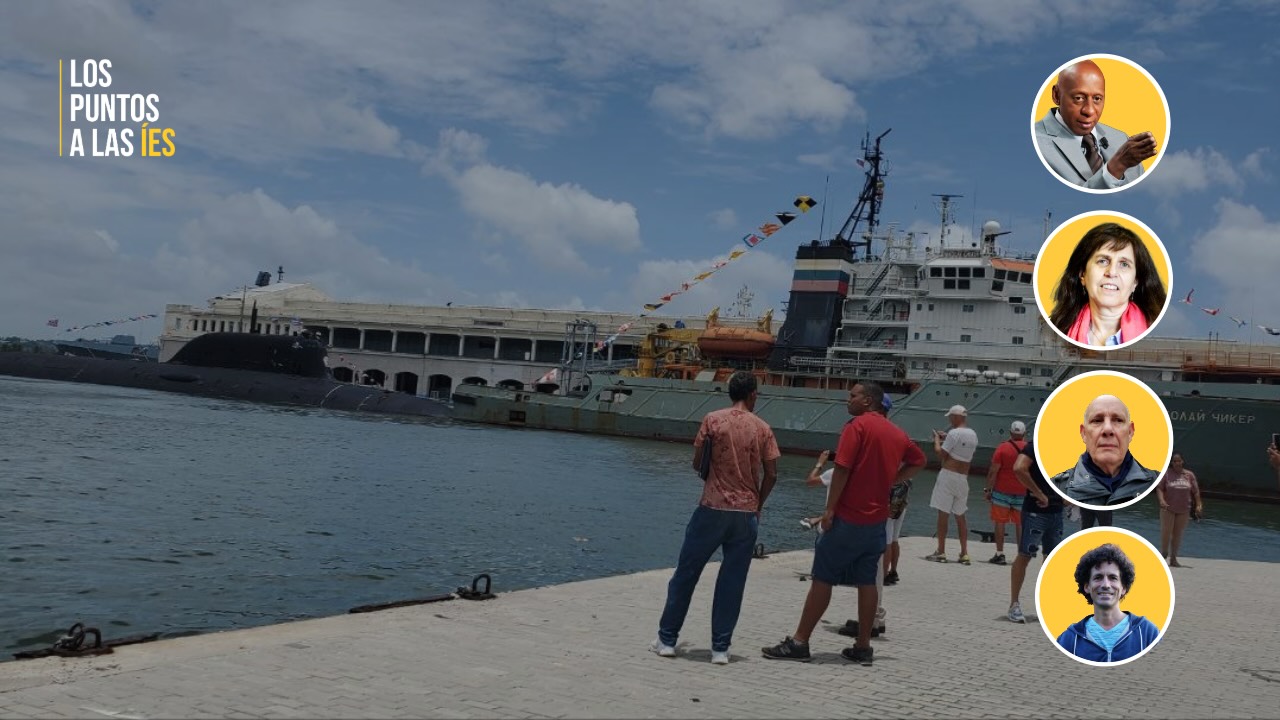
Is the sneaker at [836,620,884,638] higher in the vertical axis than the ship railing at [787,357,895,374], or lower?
lower

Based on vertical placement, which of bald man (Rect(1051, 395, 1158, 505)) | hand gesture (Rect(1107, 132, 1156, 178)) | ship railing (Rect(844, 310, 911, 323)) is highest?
ship railing (Rect(844, 310, 911, 323))

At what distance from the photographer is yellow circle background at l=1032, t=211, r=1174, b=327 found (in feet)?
8.84

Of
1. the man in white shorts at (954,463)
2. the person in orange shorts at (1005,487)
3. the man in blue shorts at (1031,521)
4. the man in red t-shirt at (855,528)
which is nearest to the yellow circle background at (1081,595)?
the man in red t-shirt at (855,528)

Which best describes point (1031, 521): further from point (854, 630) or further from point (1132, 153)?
point (1132, 153)

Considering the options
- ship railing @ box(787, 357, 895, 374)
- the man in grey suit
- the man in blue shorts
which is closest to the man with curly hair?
the man in grey suit

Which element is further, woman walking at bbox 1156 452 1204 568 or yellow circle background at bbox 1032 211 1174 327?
woman walking at bbox 1156 452 1204 568

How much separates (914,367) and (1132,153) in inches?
1635

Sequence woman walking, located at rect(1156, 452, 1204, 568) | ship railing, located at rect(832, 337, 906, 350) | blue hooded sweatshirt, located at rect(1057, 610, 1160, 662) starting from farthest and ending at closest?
ship railing, located at rect(832, 337, 906, 350) → woman walking, located at rect(1156, 452, 1204, 568) → blue hooded sweatshirt, located at rect(1057, 610, 1160, 662)

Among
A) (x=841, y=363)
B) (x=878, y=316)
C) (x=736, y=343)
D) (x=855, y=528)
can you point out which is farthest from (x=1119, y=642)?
(x=736, y=343)

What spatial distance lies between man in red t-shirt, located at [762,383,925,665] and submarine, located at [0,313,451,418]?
156ft

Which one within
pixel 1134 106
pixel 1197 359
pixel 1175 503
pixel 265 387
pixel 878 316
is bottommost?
pixel 265 387

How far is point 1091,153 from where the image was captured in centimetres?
269

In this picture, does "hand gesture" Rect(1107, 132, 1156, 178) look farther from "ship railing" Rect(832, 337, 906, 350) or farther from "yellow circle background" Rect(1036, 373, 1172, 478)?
"ship railing" Rect(832, 337, 906, 350)

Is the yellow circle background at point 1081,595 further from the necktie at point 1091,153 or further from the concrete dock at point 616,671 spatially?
the concrete dock at point 616,671
